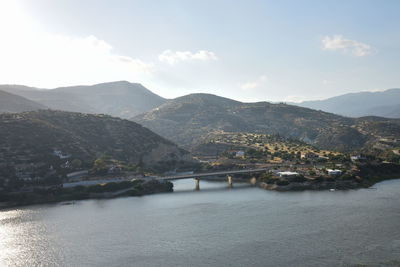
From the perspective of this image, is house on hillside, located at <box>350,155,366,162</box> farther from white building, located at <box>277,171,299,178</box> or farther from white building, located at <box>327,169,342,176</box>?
white building, located at <box>277,171,299,178</box>

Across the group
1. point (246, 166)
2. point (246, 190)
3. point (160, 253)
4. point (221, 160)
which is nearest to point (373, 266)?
point (160, 253)

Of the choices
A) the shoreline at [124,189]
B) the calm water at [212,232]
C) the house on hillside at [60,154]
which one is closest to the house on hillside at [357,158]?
the shoreline at [124,189]

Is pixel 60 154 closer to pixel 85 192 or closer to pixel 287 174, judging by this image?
pixel 85 192

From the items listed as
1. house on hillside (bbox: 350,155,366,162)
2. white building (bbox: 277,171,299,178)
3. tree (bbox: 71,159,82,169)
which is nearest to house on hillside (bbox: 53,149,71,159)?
tree (bbox: 71,159,82,169)

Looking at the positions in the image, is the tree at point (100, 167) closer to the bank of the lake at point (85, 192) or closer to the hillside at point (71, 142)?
the hillside at point (71, 142)

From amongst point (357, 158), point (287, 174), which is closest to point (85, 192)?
point (287, 174)
